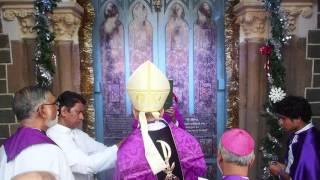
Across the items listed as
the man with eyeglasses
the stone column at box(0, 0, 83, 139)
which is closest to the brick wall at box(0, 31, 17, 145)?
the stone column at box(0, 0, 83, 139)

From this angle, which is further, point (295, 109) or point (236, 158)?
point (295, 109)

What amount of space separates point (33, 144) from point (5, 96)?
1.95m

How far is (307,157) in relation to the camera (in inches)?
111

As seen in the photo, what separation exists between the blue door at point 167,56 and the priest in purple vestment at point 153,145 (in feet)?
6.24

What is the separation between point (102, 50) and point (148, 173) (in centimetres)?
228

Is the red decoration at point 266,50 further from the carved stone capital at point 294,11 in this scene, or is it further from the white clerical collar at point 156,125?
the white clerical collar at point 156,125

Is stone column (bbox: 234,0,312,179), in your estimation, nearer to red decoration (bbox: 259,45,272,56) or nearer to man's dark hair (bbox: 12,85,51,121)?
red decoration (bbox: 259,45,272,56)

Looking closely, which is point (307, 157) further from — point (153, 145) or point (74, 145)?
point (74, 145)

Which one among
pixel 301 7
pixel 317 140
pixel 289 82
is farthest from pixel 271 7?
pixel 317 140

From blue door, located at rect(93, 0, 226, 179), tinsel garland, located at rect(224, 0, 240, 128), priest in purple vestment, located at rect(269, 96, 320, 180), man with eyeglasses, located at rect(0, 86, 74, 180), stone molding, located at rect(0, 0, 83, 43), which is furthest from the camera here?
blue door, located at rect(93, 0, 226, 179)

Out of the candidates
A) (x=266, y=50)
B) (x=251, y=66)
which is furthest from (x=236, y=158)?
(x=251, y=66)

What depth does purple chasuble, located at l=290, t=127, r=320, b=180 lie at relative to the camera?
9.15ft

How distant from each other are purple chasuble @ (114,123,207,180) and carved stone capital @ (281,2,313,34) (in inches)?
75.6

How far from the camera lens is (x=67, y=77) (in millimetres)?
3965
